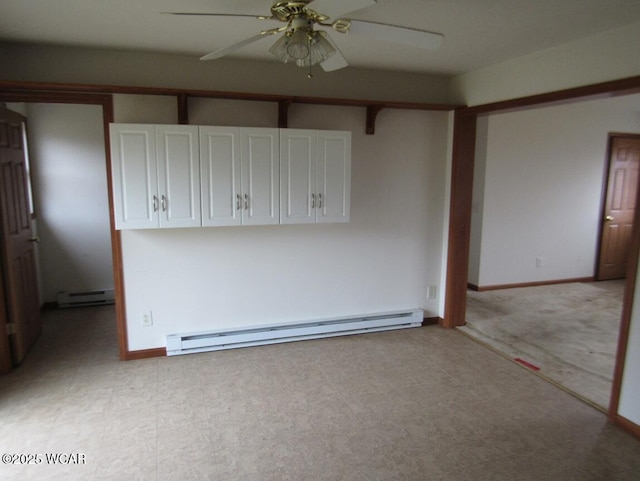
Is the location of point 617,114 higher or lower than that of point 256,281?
higher

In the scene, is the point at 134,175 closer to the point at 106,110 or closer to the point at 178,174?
the point at 178,174

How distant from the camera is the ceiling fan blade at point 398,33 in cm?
192

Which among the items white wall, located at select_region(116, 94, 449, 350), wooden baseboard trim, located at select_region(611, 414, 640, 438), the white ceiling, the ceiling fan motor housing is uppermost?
the white ceiling

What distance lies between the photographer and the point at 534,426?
2.66 m

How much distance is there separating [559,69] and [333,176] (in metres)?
Answer: 1.80

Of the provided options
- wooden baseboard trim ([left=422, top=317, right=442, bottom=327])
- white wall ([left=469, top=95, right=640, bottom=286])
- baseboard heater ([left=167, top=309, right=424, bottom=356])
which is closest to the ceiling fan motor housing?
baseboard heater ([left=167, top=309, right=424, bottom=356])

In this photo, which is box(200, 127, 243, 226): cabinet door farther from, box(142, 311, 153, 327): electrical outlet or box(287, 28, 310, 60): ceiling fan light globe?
box(287, 28, 310, 60): ceiling fan light globe

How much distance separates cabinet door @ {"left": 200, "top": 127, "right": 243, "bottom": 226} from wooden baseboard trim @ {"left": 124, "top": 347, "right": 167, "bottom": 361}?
120cm

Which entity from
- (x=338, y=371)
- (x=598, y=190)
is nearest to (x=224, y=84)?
(x=338, y=371)

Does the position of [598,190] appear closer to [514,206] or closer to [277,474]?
[514,206]

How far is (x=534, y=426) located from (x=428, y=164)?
244 cm

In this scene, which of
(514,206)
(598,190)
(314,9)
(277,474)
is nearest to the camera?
(314,9)

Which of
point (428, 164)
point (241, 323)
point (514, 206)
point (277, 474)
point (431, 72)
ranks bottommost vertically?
point (277, 474)

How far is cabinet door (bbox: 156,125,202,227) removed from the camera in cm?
312
